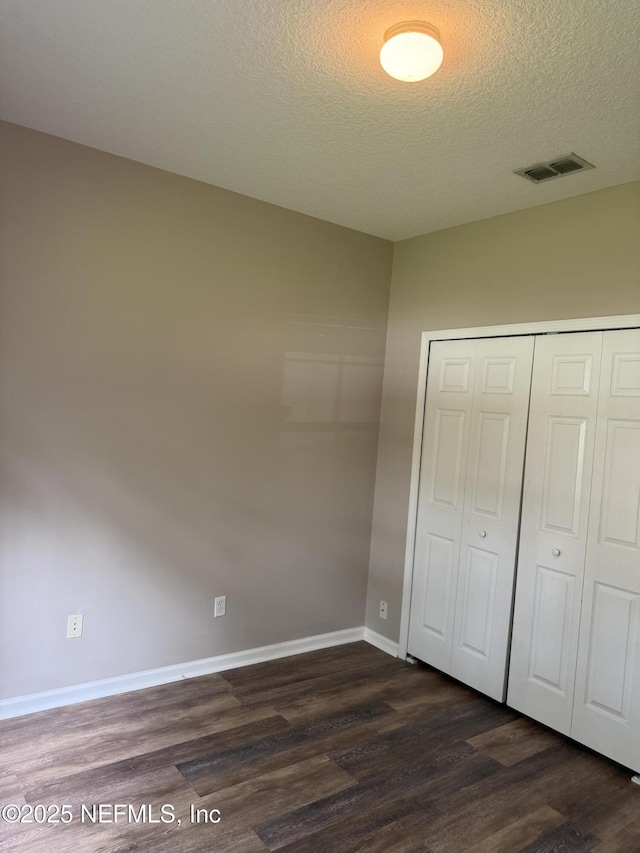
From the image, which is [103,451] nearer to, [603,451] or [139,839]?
[139,839]

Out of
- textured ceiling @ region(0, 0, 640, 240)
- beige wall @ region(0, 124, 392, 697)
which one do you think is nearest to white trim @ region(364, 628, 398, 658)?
beige wall @ region(0, 124, 392, 697)

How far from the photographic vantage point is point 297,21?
5.61 ft

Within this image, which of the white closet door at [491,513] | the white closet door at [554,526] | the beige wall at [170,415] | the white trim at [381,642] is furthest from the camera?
the white trim at [381,642]

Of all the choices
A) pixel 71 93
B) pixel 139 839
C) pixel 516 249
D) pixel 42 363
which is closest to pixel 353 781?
pixel 139 839

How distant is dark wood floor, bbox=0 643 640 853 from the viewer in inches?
79.7

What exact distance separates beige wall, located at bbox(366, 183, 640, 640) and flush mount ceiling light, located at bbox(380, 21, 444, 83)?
1.25 m

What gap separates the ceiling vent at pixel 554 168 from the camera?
2.46 meters

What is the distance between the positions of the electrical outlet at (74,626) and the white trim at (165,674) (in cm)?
25

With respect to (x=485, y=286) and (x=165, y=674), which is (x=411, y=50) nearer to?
(x=485, y=286)

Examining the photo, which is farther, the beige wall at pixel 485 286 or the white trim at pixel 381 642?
the white trim at pixel 381 642

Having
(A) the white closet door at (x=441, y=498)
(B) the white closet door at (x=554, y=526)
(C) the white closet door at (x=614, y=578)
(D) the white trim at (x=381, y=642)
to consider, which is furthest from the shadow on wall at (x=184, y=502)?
(C) the white closet door at (x=614, y=578)

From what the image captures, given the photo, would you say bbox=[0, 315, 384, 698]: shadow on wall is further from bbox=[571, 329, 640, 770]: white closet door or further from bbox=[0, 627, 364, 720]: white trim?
bbox=[571, 329, 640, 770]: white closet door

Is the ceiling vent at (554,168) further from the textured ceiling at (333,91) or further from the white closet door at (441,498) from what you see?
the white closet door at (441,498)

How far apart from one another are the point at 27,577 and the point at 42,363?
3.23 feet
